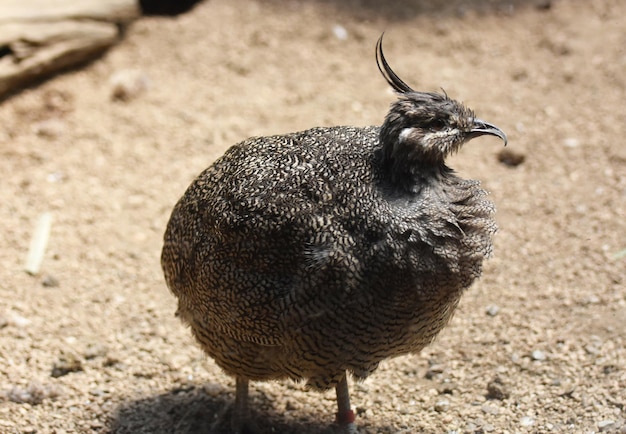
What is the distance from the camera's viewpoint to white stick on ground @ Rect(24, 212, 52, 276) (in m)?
5.57

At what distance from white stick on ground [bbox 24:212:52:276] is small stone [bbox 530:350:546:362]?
3.31 metres

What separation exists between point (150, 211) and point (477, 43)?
3.78 metres

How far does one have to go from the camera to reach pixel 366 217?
3.57 meters

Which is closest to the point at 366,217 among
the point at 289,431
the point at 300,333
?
the point at 300,333

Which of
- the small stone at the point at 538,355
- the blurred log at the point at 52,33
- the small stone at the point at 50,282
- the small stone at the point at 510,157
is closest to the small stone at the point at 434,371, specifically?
the small stone at the point at 538,355

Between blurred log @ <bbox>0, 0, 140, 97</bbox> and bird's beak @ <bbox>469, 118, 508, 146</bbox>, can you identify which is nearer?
bird's beak @ <bbox>469, 118, 508, 146</bbox>

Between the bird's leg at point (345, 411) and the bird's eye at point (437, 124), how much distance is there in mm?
1442

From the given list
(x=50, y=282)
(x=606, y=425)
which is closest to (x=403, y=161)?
(x=606, y=425)

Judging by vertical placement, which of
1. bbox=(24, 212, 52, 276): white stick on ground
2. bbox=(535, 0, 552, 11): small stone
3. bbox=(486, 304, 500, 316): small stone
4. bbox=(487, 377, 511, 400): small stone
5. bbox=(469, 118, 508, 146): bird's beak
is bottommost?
bbox=(487, 377, 511, 400): small stone

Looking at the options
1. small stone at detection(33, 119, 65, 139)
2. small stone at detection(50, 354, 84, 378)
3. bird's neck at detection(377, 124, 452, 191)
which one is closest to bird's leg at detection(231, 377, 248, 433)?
small stone at detection(50, 354, 84, 378)

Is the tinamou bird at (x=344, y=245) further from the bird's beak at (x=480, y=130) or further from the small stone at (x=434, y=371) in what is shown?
the small stone at (x=434, y=371)

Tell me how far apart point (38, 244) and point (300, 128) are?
2.29m

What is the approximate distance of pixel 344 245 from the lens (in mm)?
3537

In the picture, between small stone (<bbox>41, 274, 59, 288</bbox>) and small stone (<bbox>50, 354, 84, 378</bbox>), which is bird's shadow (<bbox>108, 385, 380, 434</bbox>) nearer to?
small stone (<bbox>50, 354, 84, 378</bbox>)
